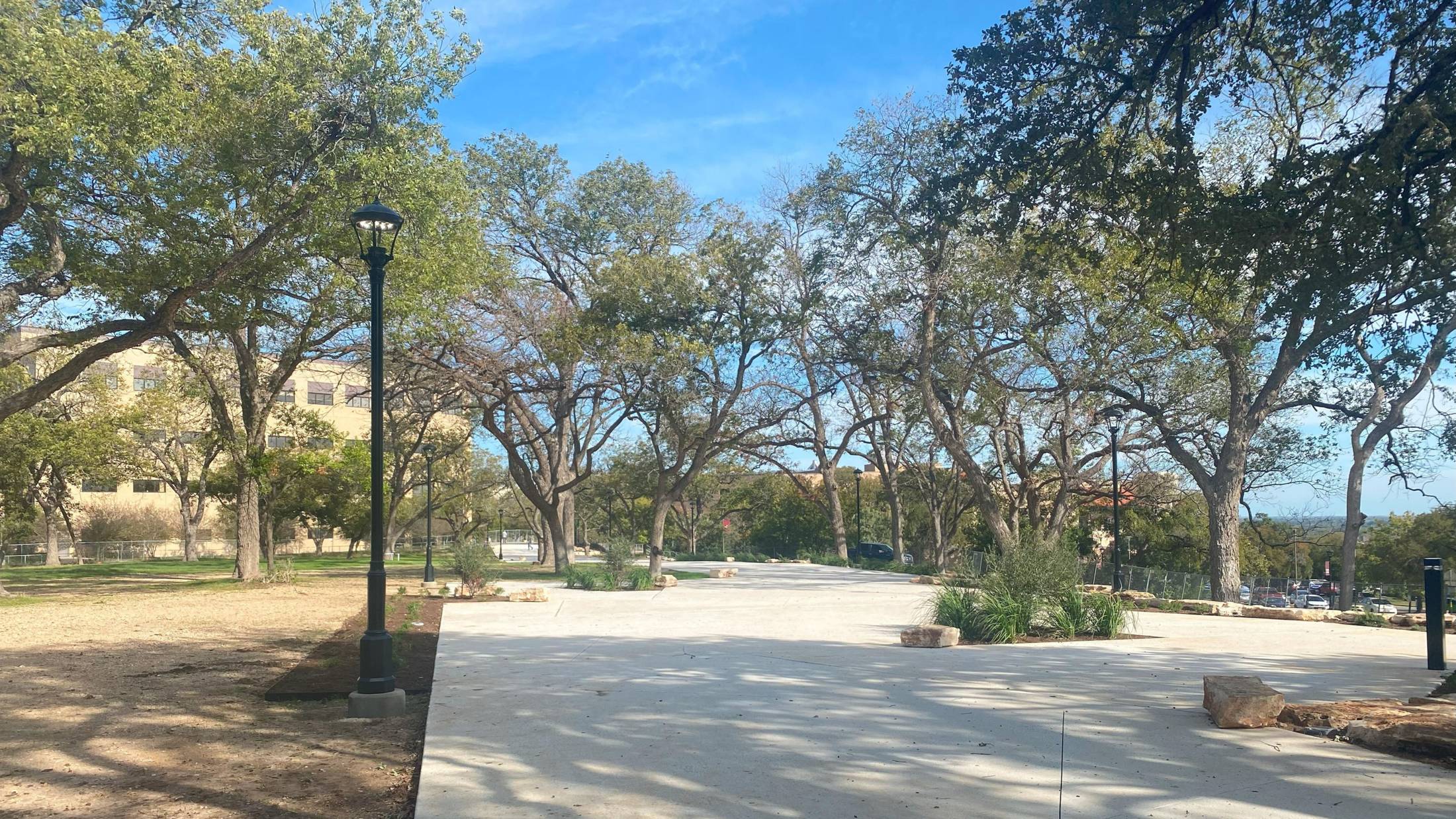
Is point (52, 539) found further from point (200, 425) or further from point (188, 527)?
point (200, 425)

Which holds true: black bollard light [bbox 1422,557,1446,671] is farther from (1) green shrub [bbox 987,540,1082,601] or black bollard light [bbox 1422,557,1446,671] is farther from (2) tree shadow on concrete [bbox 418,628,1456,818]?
(1) green shrub [bbox 987,540,1082,601]

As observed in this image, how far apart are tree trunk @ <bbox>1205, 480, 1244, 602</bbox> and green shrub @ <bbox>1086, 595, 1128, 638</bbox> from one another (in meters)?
9.89

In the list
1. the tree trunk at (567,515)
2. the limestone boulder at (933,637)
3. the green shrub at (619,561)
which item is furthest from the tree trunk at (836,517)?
the limestone boulder at (933,637)

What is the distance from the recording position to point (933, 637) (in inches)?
455

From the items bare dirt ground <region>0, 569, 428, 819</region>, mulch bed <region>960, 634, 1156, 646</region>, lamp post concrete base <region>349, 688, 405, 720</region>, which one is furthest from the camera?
mulch bed <region>960, 634, 1156, 646</region>

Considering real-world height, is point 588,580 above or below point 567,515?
below

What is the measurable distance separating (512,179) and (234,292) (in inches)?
566

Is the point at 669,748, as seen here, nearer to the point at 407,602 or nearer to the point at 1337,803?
the point at 1337,803

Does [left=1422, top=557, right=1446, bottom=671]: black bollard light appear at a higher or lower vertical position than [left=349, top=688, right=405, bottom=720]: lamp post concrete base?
higher

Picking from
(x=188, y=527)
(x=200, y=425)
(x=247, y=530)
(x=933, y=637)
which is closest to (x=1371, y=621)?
(x=933, y=637)

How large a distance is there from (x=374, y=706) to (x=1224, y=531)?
61.6 ft

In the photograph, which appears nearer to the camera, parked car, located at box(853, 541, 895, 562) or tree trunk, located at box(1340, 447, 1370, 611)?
tree trunk, located at box(1340, 447, 1370, 611)

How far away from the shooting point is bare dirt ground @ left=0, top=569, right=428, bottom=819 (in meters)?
5.52

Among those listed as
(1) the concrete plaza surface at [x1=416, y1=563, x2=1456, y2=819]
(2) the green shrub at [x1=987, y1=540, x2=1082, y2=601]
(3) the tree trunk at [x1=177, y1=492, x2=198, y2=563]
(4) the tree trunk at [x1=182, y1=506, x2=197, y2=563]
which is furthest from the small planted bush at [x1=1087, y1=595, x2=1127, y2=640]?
(4) the tree trunk at [x1=182, y1=506, x2=197, y2=563]
